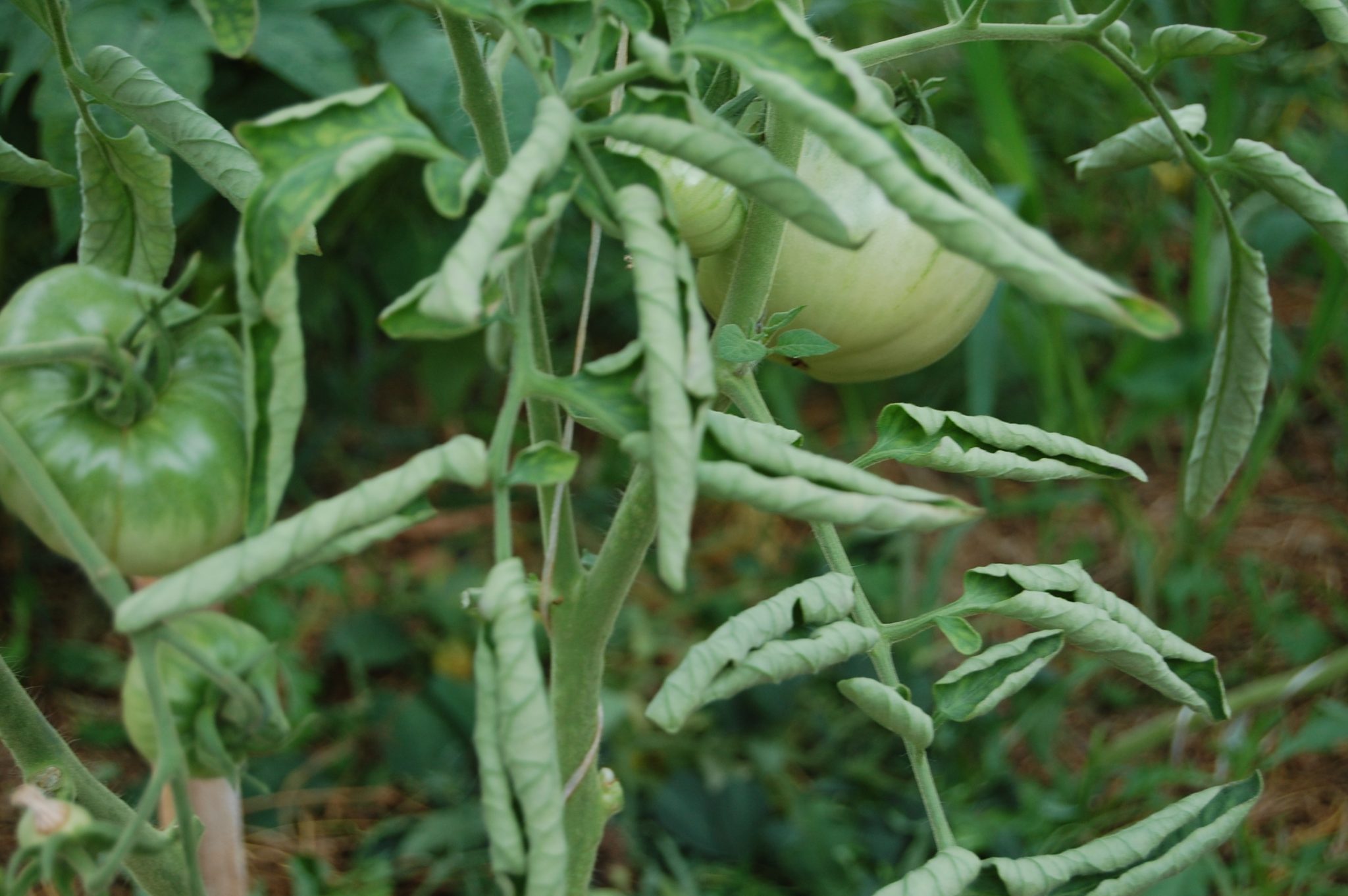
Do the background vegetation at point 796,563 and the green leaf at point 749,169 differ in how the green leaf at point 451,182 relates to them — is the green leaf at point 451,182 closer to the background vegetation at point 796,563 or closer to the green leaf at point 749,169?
the green leaf at point 749,169

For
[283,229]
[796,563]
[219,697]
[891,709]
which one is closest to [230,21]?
[283,229]

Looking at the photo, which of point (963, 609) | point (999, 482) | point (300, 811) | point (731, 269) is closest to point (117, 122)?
point (731, 269)

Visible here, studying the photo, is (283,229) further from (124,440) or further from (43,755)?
→ (43,755)

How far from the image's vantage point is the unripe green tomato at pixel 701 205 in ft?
1.68

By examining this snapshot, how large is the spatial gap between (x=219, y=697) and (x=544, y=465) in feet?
0.49

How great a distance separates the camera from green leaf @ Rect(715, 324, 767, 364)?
1.62 feet

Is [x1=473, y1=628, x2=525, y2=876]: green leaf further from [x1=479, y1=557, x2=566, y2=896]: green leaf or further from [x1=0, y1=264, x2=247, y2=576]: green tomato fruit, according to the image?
[x1=0, y1=264, x2=247, y2=576]: green tomato fruit

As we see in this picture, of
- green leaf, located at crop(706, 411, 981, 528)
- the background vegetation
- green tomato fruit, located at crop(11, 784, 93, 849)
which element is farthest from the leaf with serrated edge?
the background vegetation

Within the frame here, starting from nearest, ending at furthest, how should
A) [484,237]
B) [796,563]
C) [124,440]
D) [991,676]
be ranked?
[484,237] → [124,440] → [991,676] → [796,563]

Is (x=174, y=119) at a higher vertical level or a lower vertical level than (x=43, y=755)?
higher

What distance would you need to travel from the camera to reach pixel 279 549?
12.3 inches

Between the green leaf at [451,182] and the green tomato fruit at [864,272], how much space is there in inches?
9.7

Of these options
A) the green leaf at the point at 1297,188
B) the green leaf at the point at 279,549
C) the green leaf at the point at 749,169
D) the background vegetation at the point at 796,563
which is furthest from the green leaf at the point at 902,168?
the background vegetation at the point at 796,563

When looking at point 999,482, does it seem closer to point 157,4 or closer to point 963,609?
point 157,4
